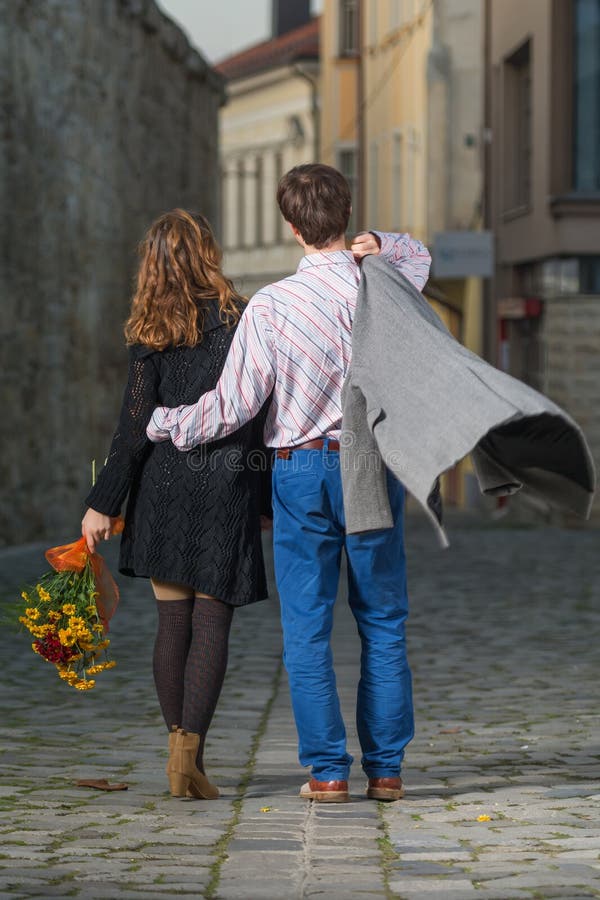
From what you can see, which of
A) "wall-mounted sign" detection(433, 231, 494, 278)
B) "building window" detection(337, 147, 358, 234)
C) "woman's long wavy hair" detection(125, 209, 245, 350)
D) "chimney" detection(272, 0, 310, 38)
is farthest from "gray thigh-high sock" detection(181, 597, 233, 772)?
"chimney" detection(272, 0, 310, 38)

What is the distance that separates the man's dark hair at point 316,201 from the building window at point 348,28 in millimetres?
39353

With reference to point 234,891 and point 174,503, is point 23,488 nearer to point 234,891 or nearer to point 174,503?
point 174,503

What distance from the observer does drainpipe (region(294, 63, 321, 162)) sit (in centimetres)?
4681

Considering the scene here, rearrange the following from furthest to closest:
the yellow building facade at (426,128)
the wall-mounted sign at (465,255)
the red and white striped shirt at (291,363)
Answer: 1. the yellow building facade at (426,128)
2. the wall-mounted sign at (465,255)
3. the red and white striped shirt at (291,363)

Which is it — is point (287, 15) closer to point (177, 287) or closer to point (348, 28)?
point (348, 28)

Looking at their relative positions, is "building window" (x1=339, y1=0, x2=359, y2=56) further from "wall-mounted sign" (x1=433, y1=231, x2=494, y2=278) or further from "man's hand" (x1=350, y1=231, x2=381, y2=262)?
"man's hand" (x1=350, y1=231, x2=381, y2=262)

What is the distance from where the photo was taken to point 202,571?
5.92m

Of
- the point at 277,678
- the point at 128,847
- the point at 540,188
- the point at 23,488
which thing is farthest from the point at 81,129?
the point at 128,847

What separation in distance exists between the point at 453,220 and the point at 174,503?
93.6 feet

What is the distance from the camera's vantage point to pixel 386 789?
584 cm

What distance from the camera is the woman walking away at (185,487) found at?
592 cm

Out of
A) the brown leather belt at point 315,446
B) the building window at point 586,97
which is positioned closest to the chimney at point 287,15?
the building window at point 586,97

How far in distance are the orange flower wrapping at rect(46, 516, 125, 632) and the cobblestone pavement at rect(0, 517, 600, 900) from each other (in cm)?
56

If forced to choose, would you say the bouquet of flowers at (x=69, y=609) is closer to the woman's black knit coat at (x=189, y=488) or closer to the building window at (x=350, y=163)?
the woman's black knit coat at (x=189, y=488)
